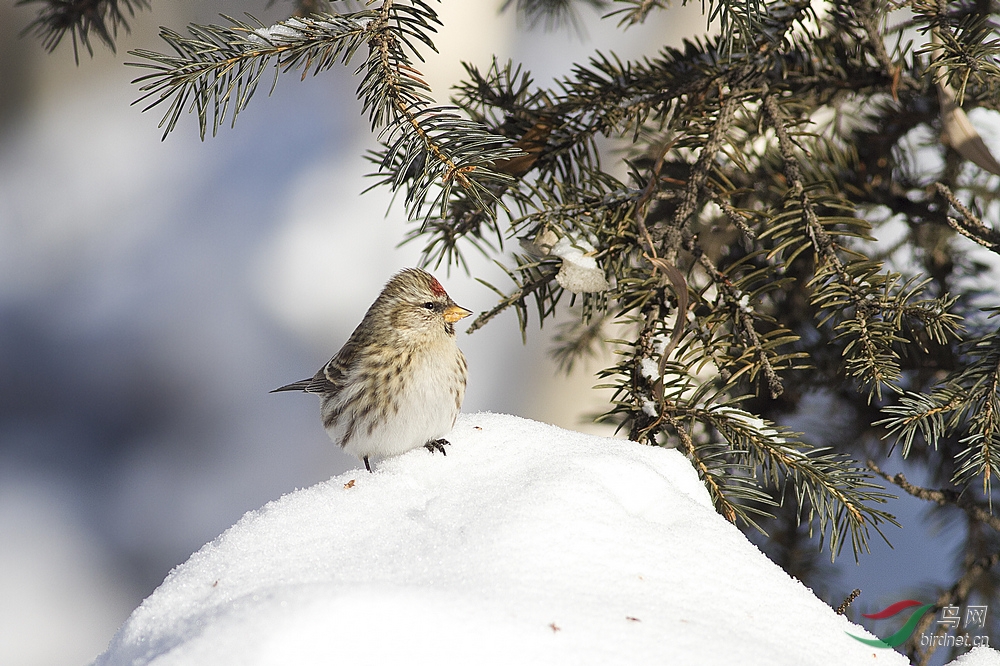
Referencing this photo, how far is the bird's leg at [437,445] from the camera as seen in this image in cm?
61

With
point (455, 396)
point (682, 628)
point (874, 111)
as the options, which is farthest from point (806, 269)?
point (682, 628)

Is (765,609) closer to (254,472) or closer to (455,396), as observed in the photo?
(455,396)

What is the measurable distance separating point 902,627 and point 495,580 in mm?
482

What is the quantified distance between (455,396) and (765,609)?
1.27 ft

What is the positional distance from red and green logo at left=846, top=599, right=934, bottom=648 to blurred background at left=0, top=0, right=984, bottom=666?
3.46ft

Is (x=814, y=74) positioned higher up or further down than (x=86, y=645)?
higher up

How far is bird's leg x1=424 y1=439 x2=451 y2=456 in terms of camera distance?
0.61 metres

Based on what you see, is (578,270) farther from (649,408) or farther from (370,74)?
(370,74)

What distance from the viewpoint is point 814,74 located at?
723mm

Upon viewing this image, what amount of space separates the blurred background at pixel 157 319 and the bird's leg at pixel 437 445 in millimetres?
1075

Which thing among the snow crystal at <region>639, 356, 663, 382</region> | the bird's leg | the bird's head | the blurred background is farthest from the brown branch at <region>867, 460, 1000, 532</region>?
the blurred background

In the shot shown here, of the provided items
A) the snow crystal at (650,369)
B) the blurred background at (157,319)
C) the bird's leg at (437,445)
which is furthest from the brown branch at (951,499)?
the blurred background at (157,319)

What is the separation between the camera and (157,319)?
183 cm

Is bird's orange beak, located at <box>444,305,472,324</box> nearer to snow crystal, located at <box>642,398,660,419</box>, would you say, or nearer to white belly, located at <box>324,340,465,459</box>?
white belly, located at <box>324,340,465,459</box>
